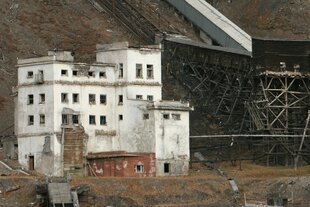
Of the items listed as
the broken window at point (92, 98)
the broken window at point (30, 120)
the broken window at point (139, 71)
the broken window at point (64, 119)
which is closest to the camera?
the broken window at point (64, 119)

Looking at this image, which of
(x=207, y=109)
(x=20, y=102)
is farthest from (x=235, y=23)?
(x=20, y=102)

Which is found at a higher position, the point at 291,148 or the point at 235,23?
the point at 235,23

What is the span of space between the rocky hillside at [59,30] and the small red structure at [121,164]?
1537 centimetres

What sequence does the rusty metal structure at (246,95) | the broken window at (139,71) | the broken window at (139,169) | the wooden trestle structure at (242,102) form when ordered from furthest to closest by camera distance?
the rusty metal structure at (246,95)
the wooden trestle structure at (242,102)
the broken window at (139,71)
the broken window at (139,169)

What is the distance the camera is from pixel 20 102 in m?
144

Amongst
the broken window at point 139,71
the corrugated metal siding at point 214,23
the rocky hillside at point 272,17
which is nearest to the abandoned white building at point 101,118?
the broken window at point 139,71

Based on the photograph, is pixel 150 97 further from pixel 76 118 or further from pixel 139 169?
pixel 139 169

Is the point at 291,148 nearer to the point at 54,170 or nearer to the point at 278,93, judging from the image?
the point at 278,93

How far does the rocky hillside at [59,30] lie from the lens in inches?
6555

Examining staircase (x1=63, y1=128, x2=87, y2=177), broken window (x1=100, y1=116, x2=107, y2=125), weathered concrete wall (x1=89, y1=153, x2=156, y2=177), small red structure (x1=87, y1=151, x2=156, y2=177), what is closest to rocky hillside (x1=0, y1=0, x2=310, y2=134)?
broken window (x1=100, y1=116, x2=107, y2=125)

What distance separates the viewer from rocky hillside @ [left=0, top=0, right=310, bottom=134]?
546 feet

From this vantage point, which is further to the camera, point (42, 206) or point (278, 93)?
point (278, 93)

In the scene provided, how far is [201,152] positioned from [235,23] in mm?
45277

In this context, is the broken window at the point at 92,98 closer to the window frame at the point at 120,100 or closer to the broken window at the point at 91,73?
the broken window at the point at 91,73
